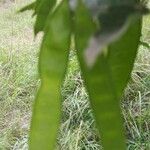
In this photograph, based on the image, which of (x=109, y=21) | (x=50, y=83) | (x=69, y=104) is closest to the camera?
(x=109, y=21)

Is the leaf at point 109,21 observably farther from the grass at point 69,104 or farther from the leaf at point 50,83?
the grass at point 69,104

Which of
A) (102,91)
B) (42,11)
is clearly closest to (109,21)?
(102,91)

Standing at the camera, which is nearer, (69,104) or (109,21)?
(109,21)

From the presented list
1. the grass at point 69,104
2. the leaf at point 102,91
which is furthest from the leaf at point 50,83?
the grass at point 69,104

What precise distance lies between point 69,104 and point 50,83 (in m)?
2.27

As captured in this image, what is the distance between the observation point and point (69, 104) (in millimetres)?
2631

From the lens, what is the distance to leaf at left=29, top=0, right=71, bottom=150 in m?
0.35

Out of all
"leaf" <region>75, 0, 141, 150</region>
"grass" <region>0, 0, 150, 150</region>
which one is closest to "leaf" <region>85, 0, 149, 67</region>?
"leaf" <region>75, 0, 141, 150</region>

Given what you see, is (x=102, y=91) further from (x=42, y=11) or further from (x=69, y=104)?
(x=69, y=104)

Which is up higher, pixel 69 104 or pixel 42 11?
pixel 42 11

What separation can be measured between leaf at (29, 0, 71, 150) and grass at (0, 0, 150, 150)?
1.88 meters

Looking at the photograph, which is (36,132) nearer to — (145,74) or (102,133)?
(102,133)

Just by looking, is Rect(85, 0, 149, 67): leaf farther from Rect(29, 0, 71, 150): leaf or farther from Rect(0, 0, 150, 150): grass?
Rect(0, 0, 150, 150): grass

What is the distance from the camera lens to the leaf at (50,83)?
13.7 inches
